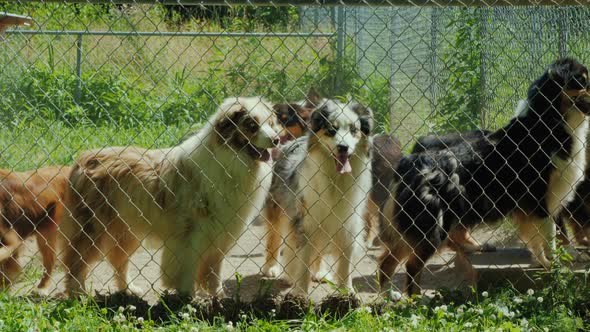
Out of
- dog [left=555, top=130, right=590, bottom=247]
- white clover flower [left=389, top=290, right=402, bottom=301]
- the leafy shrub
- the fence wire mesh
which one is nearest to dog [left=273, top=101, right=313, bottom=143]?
the fence wire mesh

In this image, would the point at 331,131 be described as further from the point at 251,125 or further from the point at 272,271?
the point at 272,271

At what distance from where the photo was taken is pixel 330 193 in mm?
4723

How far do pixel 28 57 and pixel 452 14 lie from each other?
255 inches

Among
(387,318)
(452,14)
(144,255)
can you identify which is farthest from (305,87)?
(387,318)

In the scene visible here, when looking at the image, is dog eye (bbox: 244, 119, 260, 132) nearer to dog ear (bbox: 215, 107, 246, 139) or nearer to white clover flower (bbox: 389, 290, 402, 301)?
dog ear (bbox: 215, 107, 246, 139)

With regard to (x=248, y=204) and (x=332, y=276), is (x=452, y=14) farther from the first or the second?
(x=248, y=204)

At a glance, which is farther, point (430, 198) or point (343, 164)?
point (430, 198)

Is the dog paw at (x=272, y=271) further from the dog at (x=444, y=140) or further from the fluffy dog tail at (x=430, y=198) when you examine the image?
the dog at (x=444, y=140)

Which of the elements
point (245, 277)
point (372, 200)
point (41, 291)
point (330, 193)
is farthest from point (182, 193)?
point (372, 200)

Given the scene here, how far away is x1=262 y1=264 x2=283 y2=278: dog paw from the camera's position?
564cm

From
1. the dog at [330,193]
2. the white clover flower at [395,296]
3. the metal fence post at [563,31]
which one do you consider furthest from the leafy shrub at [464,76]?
the white clover flower at [395,296]

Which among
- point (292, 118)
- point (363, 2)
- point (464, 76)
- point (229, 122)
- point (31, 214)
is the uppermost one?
point (464, 76)

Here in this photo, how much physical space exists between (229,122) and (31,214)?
58.4 inches

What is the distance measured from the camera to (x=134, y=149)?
15.3 ft
